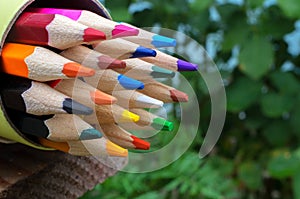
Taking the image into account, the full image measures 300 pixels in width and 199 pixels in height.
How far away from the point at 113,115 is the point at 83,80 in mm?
21

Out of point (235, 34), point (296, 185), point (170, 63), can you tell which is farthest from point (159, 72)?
point (235, 34)

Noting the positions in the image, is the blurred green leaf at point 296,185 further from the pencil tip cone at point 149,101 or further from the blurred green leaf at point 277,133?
the pencil tip cone at point 149,101

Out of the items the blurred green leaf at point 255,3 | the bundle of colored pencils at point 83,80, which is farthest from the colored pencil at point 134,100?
the blurred green leaf at point 255,3

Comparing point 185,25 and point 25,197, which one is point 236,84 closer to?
point 185,25

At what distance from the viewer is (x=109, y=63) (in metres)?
0.30

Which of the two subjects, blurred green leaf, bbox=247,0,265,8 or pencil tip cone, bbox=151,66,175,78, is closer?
pencil tip cone, bbox=151,66,175,78

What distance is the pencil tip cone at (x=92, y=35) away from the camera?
0.30m

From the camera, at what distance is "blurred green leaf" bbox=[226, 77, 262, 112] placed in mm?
1214

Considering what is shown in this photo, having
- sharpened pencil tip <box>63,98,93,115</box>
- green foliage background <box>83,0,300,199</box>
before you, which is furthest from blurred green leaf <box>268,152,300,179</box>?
sharpened pencil tip <box>63,98,93,115</box>

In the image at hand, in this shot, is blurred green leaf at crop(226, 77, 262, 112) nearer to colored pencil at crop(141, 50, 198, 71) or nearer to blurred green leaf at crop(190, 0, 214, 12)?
blurred green leaf at crop(190, 0, 214, 12)

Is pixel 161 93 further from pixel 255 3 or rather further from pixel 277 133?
pixel 277 133

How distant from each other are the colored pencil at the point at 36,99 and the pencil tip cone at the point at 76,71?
12mm

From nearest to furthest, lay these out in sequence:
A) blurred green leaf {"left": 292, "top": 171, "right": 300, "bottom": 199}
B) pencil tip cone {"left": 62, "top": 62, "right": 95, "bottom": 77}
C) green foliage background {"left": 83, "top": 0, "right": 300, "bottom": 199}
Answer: pencil tip cone {"left": 62, "top": 62, "right": 95, "bottom": 77} → blurred green leaf {"left": 292, "top": 171, "right": 300, "bottom": 199} → green foliage background {"left": 83, "top": 0, "right": 300, "bottom": 199}

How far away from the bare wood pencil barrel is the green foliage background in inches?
26.2
